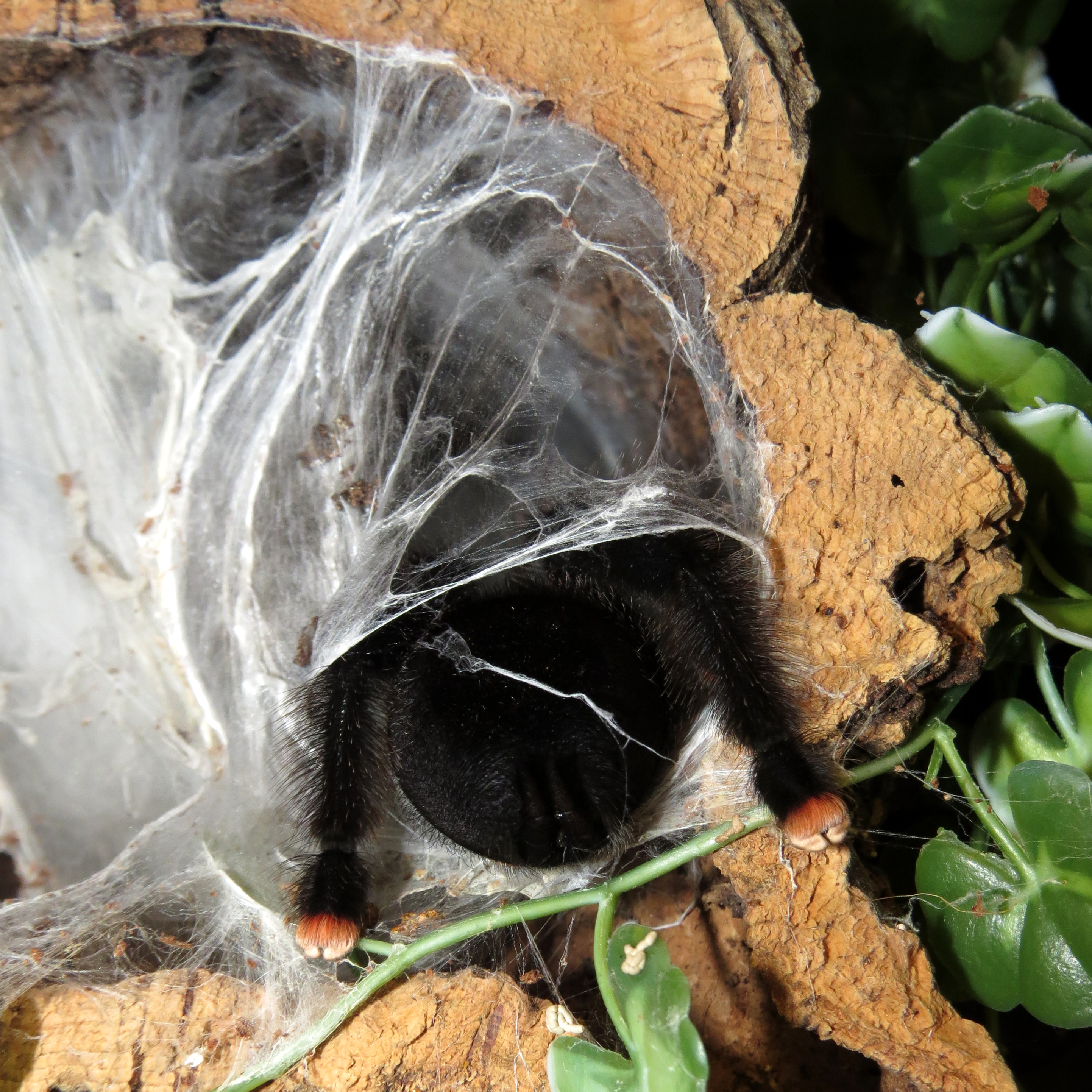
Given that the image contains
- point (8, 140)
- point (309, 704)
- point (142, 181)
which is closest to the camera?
point (309, 704)

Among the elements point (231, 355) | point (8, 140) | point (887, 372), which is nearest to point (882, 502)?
point (887, 372)

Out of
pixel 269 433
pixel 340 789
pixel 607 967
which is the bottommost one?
pixel 607 967

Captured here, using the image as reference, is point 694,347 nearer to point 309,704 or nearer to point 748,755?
point 748,755

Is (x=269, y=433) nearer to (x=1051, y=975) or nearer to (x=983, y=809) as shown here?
(x=983, y=809)

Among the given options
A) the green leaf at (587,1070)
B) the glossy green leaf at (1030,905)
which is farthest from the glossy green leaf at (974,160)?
the green leaf at (587,1070)

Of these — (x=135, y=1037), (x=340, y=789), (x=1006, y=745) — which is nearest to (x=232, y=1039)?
(x=135, y=1037)

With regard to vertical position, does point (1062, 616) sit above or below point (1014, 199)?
below
